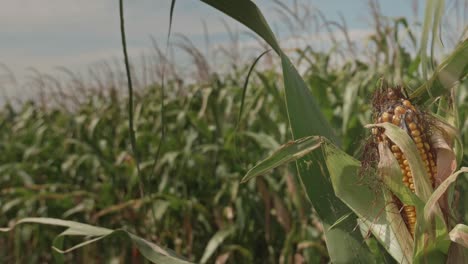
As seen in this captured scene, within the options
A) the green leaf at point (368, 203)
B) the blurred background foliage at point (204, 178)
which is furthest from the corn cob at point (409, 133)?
the blurred background foliage at point (204, 178)

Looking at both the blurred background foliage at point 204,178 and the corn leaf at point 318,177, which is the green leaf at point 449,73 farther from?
the blurred background foliage at point 204,178

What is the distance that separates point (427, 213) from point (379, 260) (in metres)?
A: 0.23

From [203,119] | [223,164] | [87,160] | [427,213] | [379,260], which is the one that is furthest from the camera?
[87,160]

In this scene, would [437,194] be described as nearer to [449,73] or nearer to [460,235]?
[460,235]

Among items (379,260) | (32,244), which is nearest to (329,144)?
(379,260)

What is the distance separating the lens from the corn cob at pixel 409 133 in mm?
845

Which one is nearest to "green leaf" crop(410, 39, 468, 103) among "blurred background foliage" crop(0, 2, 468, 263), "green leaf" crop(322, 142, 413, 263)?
"green leaf" crop(322, 142, 413, 263)

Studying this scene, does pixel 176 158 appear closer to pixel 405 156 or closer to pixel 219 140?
pixel 219 140

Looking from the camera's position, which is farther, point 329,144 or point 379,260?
point 379,260

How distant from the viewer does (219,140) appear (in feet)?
11.4

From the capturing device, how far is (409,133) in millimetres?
841

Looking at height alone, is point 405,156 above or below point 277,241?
above

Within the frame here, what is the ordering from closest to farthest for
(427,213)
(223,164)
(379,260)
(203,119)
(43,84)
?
(427,213), (379,260), (223,164), (203,119), (43,84)

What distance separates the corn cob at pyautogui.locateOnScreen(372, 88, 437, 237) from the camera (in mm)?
845
